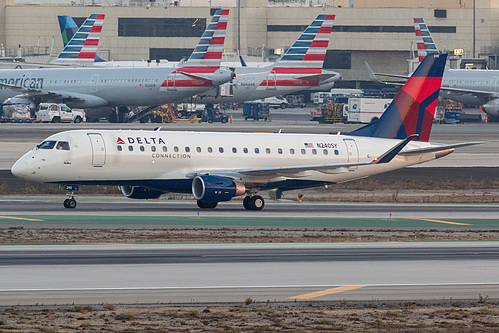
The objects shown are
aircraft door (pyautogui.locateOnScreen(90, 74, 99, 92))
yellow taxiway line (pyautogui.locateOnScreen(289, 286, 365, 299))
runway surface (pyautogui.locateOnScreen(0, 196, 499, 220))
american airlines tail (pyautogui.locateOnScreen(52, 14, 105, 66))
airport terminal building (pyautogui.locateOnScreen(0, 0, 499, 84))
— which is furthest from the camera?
airport terminal building (pyautogui.locateOnScreen(0, 0, 499, 84))

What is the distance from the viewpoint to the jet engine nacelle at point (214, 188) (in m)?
41.3

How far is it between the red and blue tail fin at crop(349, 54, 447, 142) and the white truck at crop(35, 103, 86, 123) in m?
66.2

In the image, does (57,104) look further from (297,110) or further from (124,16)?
(124,16)

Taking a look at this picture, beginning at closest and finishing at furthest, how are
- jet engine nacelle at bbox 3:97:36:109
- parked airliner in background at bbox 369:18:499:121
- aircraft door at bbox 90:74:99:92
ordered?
aircraft door at bbox 90:74:99:92, jet engine nacelle at bbox 3:97:36:109, parked airliner in background at bbox 369:18:499:121

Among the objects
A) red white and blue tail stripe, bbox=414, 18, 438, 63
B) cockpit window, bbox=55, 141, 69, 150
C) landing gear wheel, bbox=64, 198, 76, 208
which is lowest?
landing gear wheel, bbox=64, 198, 76, 208

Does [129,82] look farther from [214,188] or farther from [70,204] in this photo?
[214,188]

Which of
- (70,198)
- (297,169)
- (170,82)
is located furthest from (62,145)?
(170,82)

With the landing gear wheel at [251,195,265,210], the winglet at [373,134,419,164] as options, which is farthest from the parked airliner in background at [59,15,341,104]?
the winglet at [373,134,419,164]

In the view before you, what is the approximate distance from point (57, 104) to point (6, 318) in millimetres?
94144

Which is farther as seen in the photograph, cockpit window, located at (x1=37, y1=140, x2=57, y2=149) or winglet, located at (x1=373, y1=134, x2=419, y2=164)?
winglet, located at (x1=373, y1=134, x2=419, y2=164)

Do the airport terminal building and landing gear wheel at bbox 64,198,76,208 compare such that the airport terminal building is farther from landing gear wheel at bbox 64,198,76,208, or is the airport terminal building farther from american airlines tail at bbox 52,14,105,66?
landing gear wheel at bbox 64,198,76,208

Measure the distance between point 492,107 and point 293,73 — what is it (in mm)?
25438

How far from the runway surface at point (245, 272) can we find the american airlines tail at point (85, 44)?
348 feet

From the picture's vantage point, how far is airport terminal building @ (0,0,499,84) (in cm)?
18862
